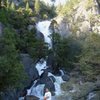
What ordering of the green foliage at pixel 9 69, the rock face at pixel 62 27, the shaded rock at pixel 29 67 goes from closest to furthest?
the green foliage at pixel 9 69
the shaded rock at pixel 29 67
the rock face at pixel 62 27

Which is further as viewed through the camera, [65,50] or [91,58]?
[65,50]

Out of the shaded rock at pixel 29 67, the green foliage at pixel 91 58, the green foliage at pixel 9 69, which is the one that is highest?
the green foliage at pixel 91 58

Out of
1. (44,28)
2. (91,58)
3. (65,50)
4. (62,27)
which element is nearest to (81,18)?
(62,27)

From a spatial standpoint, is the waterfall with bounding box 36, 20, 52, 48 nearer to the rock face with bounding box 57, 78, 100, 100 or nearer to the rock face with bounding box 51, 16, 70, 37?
the rock face with bounding box 51, 16, 70, 37

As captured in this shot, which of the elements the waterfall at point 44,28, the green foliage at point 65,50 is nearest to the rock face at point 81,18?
the waterfall at point 44,28

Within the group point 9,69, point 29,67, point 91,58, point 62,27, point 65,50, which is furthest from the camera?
point 62,27

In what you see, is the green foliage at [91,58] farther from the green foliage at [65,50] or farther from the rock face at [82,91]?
the green foliage at [65,50]

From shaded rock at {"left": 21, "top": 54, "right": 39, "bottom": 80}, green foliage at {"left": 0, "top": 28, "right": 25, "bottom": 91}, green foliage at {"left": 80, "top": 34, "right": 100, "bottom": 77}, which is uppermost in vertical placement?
green foliage at {"left": 80, "top": 34, "right": 100, "bottom": 77}

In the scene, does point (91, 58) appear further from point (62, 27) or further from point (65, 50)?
point (62, 27)

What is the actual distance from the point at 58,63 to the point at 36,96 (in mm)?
8251

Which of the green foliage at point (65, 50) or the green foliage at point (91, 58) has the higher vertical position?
the green foliage at point (91, 58)

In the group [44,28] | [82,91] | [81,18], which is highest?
[81,18]

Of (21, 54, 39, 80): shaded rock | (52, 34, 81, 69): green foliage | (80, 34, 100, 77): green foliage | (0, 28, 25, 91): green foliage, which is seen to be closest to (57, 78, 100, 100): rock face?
(80, 34, 100, 77): green foliage

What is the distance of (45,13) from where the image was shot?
68.1 meters
